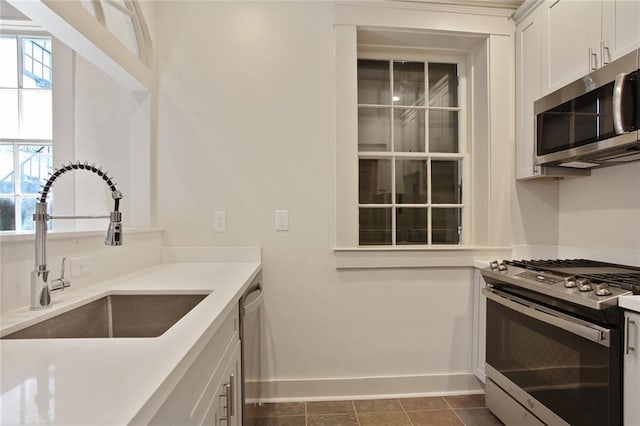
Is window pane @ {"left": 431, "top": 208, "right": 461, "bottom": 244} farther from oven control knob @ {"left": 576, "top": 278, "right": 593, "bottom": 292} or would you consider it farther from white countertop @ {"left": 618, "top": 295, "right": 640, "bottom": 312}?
white countertop @ {"left": 618, "top": 295, "right": 640, "bottom": 312}

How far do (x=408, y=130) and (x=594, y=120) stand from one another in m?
1.05

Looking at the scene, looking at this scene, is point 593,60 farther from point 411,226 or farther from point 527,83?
point 411,226

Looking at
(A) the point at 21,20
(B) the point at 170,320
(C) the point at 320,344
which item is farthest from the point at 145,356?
(A) the point at 21,20

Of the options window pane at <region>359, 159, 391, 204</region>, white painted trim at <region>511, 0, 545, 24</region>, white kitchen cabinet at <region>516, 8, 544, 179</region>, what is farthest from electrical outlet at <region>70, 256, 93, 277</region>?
white painted trim at <region>511, 0, 545, 24</region>

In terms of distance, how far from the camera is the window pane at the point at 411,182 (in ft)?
7.29

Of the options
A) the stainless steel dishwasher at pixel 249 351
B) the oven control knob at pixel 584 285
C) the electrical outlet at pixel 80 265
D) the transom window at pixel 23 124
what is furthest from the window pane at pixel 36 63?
the oven control knob at pixel 584 285

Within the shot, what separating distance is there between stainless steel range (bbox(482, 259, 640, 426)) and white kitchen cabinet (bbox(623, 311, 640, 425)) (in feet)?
0.07

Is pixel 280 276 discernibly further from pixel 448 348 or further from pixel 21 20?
pixel 21 20

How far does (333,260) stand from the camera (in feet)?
6.56

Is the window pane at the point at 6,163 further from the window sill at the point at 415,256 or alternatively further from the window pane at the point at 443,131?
the window pane at the point at 443,131

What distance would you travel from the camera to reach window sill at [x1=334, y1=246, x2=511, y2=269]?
1986 mm

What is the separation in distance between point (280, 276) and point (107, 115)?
1506 mm

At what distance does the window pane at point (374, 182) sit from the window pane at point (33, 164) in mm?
2115

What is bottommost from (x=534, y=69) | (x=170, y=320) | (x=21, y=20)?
(x=170, y=320)
